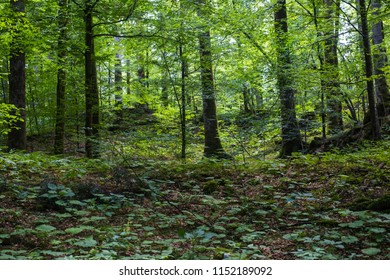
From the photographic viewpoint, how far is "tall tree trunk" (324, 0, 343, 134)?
838cm

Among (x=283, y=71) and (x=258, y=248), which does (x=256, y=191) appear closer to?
(x=258, y=248)

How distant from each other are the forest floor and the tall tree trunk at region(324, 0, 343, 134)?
2.06m

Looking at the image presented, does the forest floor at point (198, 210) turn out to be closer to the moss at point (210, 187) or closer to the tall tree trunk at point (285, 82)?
the moss at point (210, 187)

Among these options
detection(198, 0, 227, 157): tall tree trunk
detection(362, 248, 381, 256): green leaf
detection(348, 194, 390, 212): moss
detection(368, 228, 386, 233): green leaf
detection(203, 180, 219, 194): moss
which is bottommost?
detection(362, 248, 381, 256): green leaf

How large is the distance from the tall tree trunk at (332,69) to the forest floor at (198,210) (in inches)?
81.1

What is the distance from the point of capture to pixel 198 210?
16.8 feet

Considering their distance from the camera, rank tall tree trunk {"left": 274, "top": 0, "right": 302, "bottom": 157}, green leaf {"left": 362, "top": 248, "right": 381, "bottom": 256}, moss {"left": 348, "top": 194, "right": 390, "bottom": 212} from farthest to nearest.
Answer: tall tree trunk {"left": 274, "top": 0, "right": 302, "bottom": 157} → moss {"left": 348, "top": 194, "right": 390, "bottom": 212} → green leaf {"left": 362, "top": 248, "right": 381, "bottom": 256}

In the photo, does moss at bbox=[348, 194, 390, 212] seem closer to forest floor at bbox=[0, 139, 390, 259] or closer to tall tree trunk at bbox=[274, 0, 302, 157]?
forest floor at bbox=[0, 139, 390, 259]

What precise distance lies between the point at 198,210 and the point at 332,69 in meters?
6.14

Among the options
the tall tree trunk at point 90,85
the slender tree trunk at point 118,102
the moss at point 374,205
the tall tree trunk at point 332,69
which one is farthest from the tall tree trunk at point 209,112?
the moss at point 374,205

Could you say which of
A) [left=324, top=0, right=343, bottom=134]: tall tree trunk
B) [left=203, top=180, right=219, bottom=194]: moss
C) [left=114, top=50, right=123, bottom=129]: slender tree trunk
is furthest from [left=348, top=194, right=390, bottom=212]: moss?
[left=114, top=50, right=123, bottom=129]: slender tree trunk

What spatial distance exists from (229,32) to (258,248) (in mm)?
7619

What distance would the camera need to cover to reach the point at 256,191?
615 cm

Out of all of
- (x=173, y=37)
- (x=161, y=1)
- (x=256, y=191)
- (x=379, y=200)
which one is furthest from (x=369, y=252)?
(x=161, y=1)
